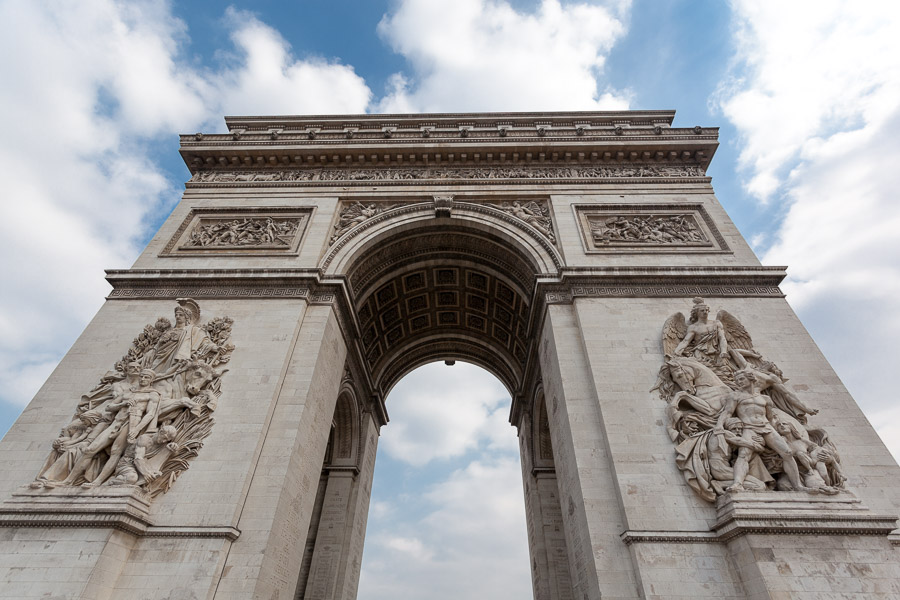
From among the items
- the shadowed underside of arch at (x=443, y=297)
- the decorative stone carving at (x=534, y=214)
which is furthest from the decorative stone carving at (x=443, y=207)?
the decorative stone carving at (x=534, y=214)

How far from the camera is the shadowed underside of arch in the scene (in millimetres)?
13359

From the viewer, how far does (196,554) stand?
292 inches

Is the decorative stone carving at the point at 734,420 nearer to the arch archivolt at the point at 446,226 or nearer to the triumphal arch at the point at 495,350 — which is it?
the triumphal arch at the point at 495,350

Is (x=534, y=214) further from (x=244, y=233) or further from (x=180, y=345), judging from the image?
(x=180, y=345)

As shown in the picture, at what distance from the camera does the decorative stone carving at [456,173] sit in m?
14.2

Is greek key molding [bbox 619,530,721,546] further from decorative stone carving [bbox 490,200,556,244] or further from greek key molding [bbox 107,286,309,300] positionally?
greek key molding [bbox 107,286,309,300]

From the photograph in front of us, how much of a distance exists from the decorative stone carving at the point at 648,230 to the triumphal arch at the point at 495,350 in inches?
3.7

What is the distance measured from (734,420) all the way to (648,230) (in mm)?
6236

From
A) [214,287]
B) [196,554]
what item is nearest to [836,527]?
[196,554]

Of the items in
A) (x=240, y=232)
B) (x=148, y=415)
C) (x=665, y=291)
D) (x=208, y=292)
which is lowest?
(x=148, y=415)

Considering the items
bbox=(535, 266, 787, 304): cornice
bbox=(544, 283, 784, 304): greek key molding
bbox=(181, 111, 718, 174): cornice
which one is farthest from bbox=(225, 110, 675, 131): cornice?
bbox=(544, 283, 784, 304): greek key molding

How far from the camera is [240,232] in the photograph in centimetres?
1307

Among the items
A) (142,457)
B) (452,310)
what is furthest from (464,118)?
(142,457)

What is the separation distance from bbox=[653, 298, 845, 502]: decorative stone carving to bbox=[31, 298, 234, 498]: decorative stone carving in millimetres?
9248
